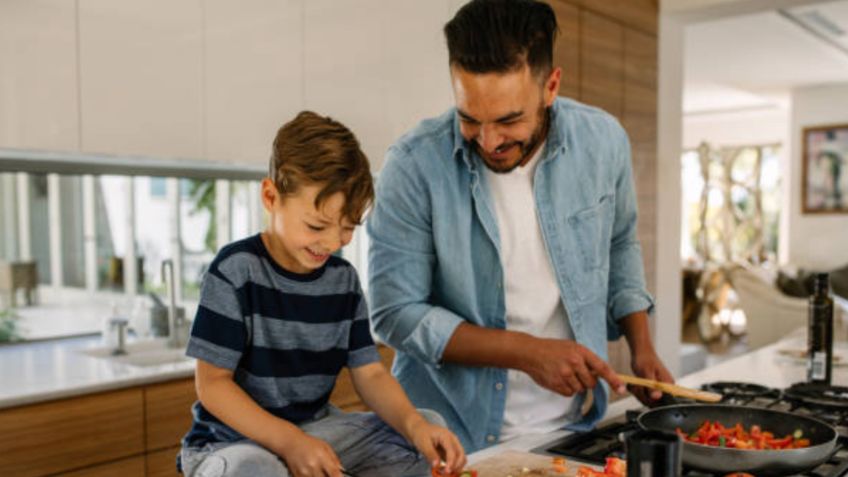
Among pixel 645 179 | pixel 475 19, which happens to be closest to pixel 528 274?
pixel 475 19

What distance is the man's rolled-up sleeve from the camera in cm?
146

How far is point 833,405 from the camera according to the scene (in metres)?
1.61

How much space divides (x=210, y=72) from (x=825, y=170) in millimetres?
7340

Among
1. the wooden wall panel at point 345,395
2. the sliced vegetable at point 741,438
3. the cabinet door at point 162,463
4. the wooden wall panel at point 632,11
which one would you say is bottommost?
the cabinet door at point 162,463

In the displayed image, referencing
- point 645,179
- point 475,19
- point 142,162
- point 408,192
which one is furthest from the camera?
point 645,179

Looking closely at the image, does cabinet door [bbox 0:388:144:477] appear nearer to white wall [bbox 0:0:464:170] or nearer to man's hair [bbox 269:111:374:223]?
white wall [bbox 0:0:464:170]

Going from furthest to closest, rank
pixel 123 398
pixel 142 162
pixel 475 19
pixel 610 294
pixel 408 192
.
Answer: pixel 142 162 → pixel 123 398 → pixel 610 294 → pixel 408 192 → pixel 475 19

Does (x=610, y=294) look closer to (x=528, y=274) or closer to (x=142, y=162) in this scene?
(x=528, y=274)

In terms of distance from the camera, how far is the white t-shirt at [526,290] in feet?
5.11

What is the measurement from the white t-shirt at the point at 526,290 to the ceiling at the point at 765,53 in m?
3.27

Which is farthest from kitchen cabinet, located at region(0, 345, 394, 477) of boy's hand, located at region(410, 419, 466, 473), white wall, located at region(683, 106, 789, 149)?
white wall, located at region(683, 106, 789, 149)

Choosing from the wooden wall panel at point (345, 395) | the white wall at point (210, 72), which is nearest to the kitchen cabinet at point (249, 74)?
the white wall at point (210, 72)

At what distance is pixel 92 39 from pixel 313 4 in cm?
89

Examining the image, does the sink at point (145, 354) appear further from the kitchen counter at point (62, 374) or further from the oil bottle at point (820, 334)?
the oil bottle at point (820, 334)
